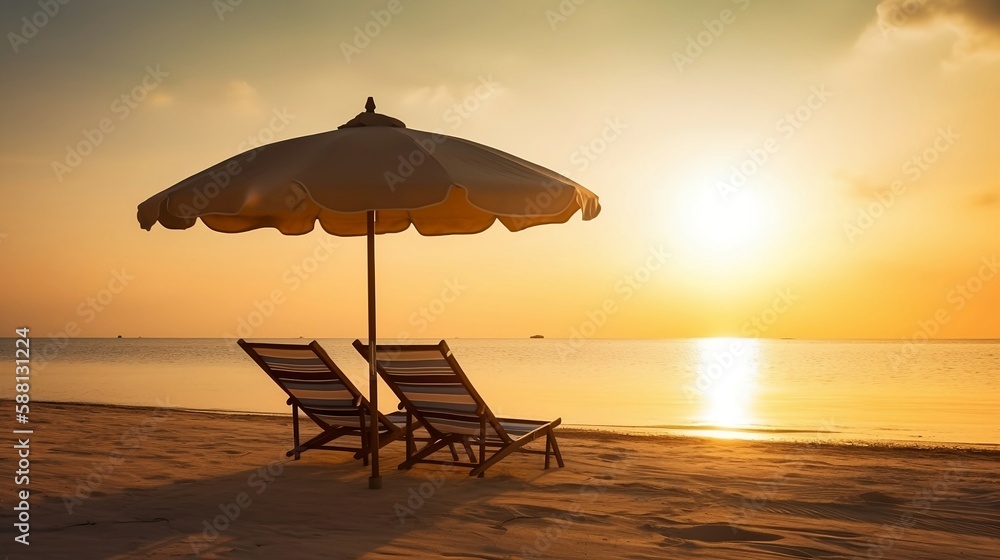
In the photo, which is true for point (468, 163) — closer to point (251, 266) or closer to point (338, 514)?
point (338, 514)

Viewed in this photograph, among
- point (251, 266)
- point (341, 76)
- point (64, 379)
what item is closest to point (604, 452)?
point (341, 76)

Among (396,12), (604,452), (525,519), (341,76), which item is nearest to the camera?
(525,519)

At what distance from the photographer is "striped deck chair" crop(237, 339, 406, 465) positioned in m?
5.09

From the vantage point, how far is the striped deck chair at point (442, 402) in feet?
15.6

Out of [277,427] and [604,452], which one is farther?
[277,427]

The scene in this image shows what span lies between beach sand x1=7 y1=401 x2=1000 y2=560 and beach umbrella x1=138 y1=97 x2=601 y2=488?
752 millimetres

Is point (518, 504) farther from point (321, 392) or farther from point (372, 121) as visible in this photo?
point (372, 121)

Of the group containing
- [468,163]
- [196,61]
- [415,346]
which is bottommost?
[415,346]

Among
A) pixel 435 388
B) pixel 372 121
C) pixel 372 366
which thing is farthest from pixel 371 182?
pixel 435 388

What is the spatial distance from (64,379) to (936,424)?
817 inches

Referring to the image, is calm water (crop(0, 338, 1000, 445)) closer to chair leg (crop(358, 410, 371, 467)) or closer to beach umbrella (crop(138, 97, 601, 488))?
chair leg (crop(358, 410, 371, 467))

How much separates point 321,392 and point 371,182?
2.05m

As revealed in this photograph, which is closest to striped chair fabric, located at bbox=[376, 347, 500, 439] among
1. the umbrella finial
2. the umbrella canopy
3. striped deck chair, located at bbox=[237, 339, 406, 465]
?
striped deck chair, located at bbox=[237, 339, 406, 465]

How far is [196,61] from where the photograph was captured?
1001cm
